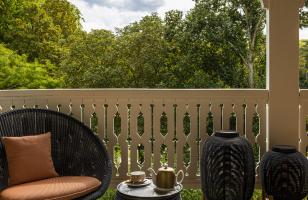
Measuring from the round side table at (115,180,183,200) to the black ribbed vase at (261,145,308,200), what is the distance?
1.01 m

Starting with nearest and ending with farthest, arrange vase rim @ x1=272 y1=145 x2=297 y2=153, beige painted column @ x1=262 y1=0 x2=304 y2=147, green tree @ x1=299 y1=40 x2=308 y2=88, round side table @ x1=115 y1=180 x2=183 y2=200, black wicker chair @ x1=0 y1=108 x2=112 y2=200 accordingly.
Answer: round side table @ x1=115 y1=180 x2=183 y2=200 → black wicker chair @ x1=0 y1=108 x2=112 y2=200 → vase rim @ x1=272 y1=145 x2=297 y2=153 → beige painted column @ x1=262 y1=0 x2=304 y2=147 → green tree @ x1=299 y1=40 x2=308 y2=88

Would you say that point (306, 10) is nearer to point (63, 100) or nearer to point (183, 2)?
point (183, 2)

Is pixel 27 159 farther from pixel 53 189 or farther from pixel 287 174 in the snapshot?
pixel 287 174

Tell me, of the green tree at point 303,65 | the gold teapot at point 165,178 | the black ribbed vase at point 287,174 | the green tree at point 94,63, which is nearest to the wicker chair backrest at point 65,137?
the gold teapot at point 165,178

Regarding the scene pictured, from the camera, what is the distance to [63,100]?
387cm

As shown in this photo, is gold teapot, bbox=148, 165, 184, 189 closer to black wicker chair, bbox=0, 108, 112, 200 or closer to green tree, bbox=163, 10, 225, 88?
black wicker chair, bbox=0, 108, 112, 200

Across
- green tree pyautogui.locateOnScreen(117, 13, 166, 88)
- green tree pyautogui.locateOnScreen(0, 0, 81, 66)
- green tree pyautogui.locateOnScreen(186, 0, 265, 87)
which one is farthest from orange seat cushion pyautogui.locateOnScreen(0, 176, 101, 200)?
green tree pyautogui.locateOnScreen(0, 0, 81, 66)

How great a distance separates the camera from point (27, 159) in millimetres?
3102

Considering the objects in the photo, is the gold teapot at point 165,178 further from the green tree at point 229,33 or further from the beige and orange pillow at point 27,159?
the green tree at point 229,33

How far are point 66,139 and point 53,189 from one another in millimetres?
718

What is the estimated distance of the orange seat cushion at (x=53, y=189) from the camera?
2713 mm

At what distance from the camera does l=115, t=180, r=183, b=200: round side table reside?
8.73 feet

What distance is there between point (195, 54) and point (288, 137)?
5.92 metres

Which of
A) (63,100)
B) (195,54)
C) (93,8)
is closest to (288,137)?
(63,100)
